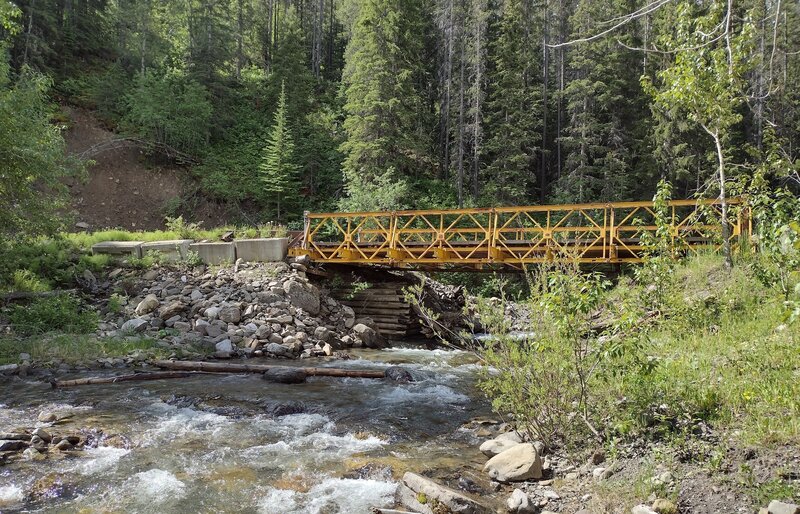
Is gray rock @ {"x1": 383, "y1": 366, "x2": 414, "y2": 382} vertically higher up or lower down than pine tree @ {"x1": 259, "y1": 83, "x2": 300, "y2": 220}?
lower down

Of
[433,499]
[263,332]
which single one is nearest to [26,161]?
[263,332]

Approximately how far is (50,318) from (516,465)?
11.3 meters

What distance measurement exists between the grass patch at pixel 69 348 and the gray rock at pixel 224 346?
1111 mm

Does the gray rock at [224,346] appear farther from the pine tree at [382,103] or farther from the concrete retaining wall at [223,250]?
the pine tree at [382,103]

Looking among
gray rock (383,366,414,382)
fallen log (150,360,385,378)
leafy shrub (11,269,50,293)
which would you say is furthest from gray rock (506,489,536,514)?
leafy shrub (11,269,50,293)

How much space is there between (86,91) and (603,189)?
95.1ft

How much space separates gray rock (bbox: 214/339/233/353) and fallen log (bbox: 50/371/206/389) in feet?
5.59

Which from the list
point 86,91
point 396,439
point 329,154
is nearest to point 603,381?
point 396,439

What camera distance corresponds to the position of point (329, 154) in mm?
29969

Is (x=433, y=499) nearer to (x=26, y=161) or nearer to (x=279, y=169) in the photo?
(x=26, y=161)

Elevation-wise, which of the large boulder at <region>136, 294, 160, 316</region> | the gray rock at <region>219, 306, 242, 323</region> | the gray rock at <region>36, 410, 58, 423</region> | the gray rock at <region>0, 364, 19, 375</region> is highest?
the large boulder at <region>136, 294, 160, 316</region>

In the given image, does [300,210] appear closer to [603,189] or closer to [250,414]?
[603,189]

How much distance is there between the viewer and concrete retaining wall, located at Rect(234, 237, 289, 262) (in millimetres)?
15180

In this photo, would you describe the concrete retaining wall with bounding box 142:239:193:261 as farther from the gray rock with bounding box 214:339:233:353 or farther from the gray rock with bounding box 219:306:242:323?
the gray rock with bounding box 214:339:233:353
